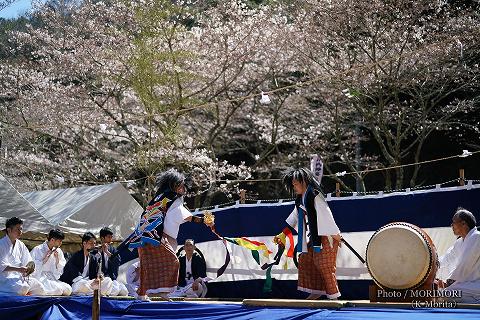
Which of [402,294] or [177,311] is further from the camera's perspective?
[177,311]

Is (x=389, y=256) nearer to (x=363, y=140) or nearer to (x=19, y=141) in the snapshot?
(x=363, y=140)

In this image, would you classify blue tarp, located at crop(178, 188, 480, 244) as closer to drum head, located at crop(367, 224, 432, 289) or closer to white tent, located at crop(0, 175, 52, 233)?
white tent, located at crop(0, 175, 52, 233)

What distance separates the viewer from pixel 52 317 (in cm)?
651

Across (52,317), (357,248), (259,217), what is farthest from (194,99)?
(52,317)

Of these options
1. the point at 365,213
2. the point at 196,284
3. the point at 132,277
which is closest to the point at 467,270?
the point at 365,213

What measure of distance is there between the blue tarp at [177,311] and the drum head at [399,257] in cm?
44

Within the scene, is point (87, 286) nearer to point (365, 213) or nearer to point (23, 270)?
point (23, 270)

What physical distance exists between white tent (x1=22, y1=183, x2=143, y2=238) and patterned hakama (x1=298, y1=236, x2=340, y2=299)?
6.04m

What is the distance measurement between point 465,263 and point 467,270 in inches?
2.3

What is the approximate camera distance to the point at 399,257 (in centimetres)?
489

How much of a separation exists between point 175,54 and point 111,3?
2872 mm

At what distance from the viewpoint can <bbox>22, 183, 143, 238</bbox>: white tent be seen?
1151cm

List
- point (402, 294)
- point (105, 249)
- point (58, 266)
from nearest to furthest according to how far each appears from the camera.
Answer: point (402, 294), point (105, 249), point (58, 266)

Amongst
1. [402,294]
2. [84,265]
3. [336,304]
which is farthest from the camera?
[84,265]
